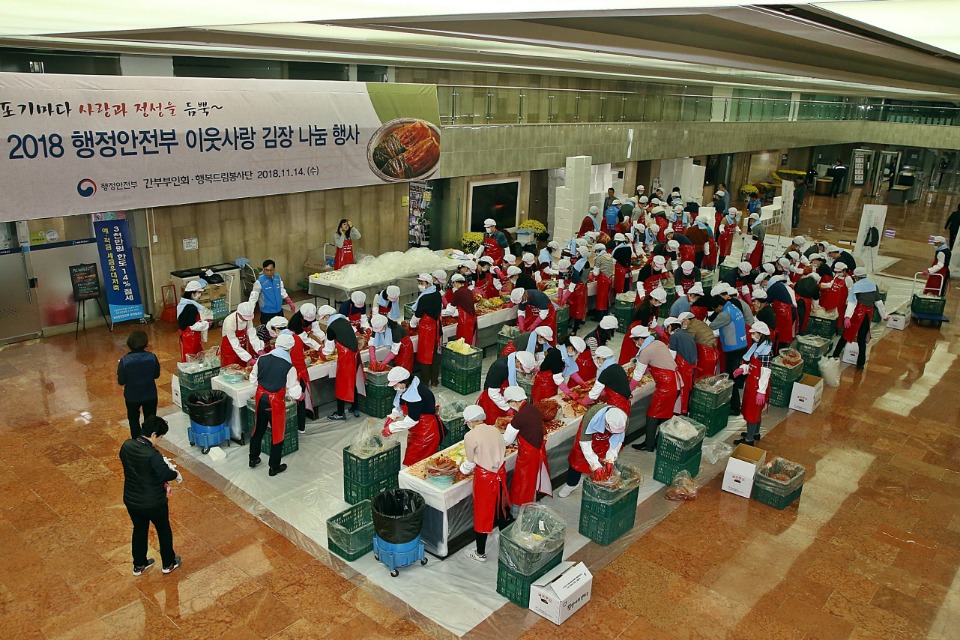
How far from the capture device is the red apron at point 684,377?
873 centimetres

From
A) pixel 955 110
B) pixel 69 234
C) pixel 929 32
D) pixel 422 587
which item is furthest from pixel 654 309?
pixel 955 110

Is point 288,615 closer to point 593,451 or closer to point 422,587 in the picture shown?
point 422,587

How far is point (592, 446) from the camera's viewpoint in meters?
7.02

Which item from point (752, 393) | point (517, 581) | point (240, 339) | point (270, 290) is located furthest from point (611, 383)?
point (270, 290)

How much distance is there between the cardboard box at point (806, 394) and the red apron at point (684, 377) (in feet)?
6.19

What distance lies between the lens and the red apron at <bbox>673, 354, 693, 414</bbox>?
8727 millimetres

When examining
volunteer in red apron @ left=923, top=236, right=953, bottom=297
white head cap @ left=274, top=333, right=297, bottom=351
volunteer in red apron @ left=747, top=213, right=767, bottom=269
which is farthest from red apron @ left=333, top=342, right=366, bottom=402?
volunteer in red apron @ left=923, top=236, right=953, bottom=297

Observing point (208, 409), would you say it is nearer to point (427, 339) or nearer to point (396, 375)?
point (396, 375)

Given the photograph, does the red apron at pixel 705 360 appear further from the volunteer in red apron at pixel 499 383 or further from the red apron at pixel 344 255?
the red apron at pixel 344 255

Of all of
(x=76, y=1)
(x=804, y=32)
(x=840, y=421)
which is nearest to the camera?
(x=76, y=1)

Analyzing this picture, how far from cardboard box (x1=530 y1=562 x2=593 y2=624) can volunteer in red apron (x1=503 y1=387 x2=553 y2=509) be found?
890 mm

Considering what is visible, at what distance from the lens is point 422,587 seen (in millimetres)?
6223

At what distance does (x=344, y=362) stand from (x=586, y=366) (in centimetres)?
291

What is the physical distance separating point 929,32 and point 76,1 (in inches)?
148
